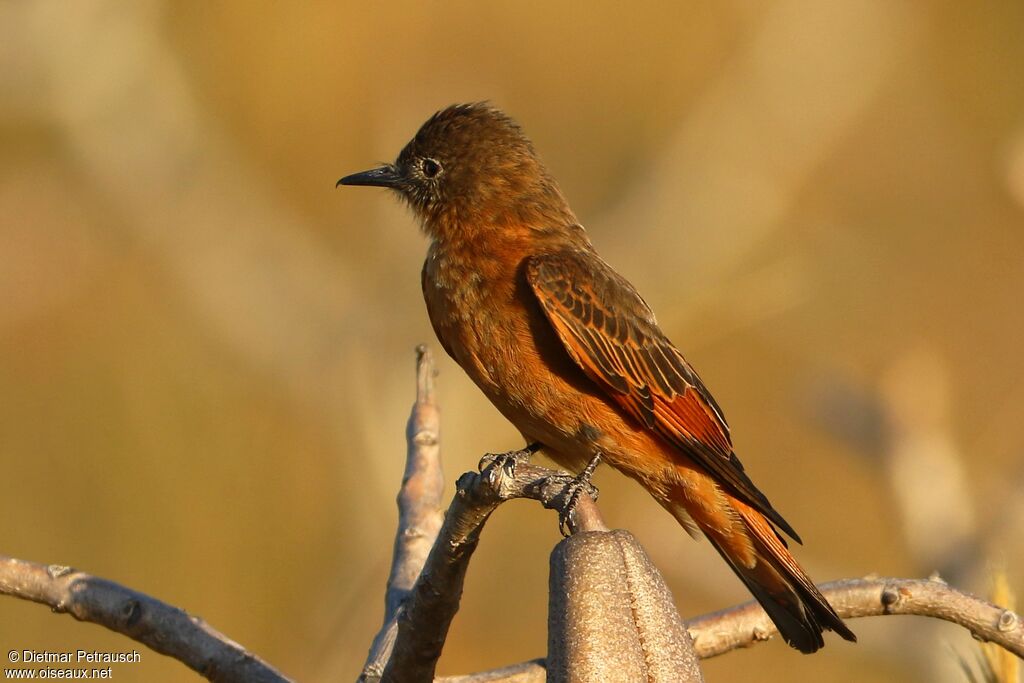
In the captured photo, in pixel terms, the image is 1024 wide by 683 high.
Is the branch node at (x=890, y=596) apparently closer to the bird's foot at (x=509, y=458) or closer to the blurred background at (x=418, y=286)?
the bird's foot at (x=509, y=458)

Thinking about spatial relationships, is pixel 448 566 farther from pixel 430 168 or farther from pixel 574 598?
pixel 430 168

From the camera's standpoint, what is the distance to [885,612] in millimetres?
2900

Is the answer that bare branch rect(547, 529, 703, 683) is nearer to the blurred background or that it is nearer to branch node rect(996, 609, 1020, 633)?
branch node rect(996, 609, 1020, 633)

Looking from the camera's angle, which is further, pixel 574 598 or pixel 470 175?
pixel 470 175

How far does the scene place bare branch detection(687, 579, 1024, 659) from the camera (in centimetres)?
264

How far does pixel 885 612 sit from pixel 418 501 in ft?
3.56

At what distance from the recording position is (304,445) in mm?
7703

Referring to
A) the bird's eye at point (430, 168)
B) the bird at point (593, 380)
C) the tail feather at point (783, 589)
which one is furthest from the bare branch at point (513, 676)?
the bird's eye at point (430, 168)

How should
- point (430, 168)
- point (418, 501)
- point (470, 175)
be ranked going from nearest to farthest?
1. point (418, 501)
2. point (470, 175)
3. point (430, 168)

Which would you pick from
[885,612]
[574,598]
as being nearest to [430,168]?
[885,612]

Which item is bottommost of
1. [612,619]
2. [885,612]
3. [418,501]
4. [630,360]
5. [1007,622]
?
[612,619]

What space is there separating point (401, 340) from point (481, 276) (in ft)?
11.4

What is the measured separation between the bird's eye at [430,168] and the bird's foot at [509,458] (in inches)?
41.5

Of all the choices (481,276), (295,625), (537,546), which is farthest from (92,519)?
(481,276)
